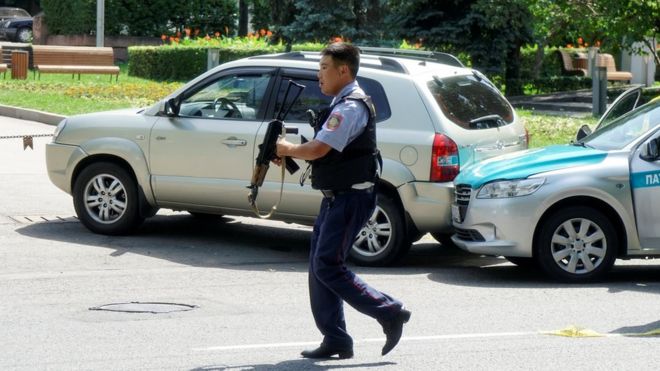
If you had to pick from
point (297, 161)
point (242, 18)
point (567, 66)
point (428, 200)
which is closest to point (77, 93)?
point (297, 161)

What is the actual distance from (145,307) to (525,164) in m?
3.16

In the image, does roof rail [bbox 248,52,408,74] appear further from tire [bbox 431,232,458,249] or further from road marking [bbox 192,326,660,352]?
road marking [bbox 192,326,660,352]

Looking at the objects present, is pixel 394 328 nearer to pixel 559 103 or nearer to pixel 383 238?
pixel 383 238

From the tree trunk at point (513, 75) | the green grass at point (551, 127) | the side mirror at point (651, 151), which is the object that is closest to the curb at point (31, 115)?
the green grass at point (551, 127)

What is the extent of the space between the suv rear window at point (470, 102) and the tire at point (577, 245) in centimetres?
127

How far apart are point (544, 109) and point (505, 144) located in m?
14.7

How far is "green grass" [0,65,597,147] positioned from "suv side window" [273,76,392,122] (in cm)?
703

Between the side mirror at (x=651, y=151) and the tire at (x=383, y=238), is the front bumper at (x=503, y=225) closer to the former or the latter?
the tire at (x=383, y=238)

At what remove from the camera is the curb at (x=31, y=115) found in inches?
828

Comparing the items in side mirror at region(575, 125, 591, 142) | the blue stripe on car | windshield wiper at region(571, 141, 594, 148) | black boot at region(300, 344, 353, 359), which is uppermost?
side mirror at region(575, 125, 591, 142)

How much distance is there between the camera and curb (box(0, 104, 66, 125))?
21.0 m

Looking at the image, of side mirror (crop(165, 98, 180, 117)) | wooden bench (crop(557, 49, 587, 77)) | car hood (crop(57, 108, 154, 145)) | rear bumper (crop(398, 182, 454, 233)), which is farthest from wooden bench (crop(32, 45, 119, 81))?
rear bumper (crop(398, 182, 454, 233))

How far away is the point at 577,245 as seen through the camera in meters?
9.52

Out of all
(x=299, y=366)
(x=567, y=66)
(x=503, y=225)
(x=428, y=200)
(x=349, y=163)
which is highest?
(x=567, y=66)
